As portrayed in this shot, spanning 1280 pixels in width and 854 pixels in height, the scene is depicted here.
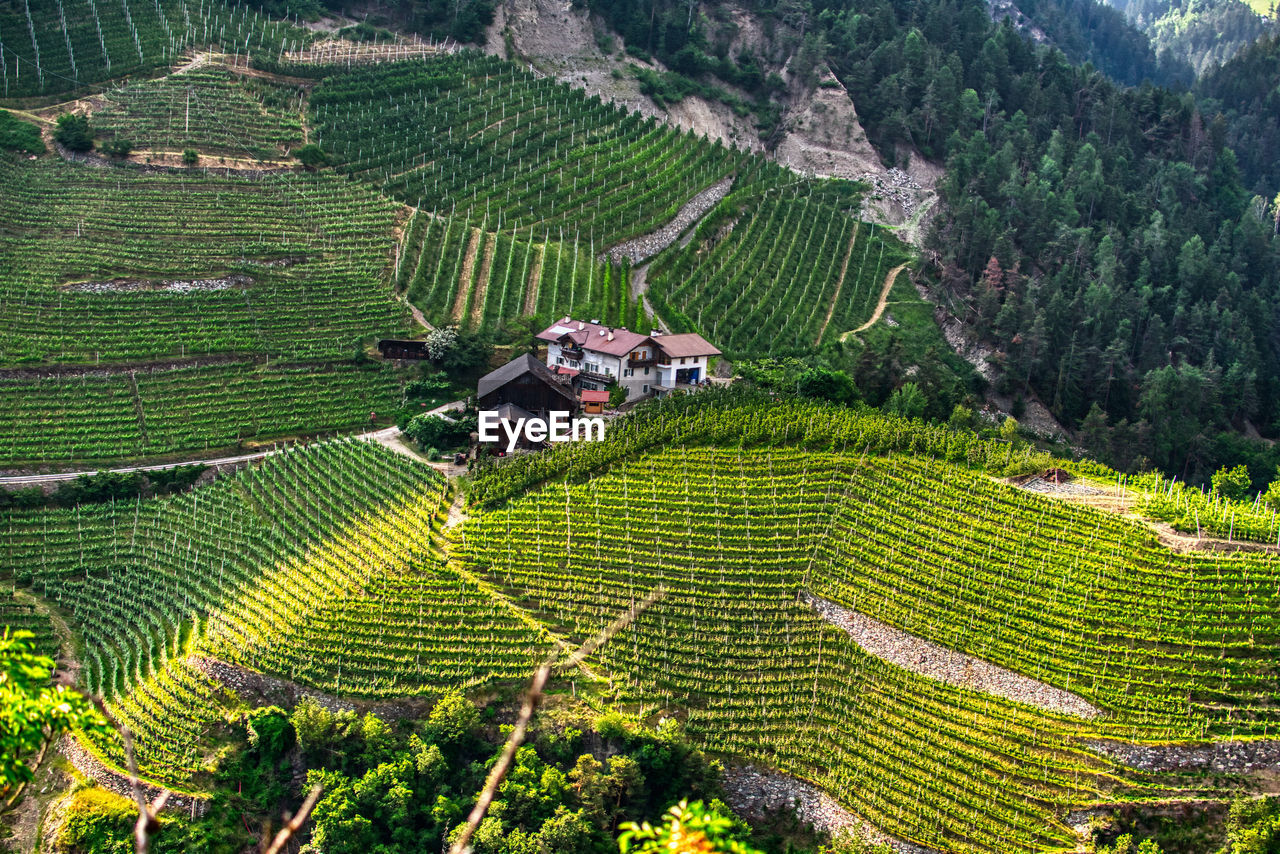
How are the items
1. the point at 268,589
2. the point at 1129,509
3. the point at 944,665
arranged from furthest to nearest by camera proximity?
the point at 1129,509, the point at 268,589, the point at 944,665

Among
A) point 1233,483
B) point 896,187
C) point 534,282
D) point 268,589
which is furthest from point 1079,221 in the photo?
point 268,589

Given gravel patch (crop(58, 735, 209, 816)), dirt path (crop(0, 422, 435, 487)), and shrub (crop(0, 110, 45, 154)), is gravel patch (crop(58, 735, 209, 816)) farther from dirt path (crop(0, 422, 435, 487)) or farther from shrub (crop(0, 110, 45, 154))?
shrub (crop(0, 110, 45, 154))

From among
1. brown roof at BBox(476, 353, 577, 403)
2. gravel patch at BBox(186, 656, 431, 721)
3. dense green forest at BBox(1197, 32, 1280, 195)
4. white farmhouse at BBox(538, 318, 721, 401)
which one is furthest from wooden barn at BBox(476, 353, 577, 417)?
dense green forest at BBox(1197, 32, 1280, 195)

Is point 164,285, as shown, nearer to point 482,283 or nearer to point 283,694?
point 482,283

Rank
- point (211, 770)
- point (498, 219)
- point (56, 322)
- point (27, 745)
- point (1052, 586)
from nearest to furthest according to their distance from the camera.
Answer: point (27, 745)
point (211, 770)
point (1052, 586)
point (56, 322)
point (498, 219)

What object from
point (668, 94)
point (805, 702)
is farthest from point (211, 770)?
point (668, 94)

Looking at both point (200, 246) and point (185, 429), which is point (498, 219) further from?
point (185, 429)

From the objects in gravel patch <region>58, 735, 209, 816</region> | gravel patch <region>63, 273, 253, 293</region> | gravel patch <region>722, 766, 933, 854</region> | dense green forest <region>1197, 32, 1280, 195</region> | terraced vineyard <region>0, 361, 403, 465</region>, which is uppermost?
dense green forest <region>1197, 32, 1280, 195</region>
